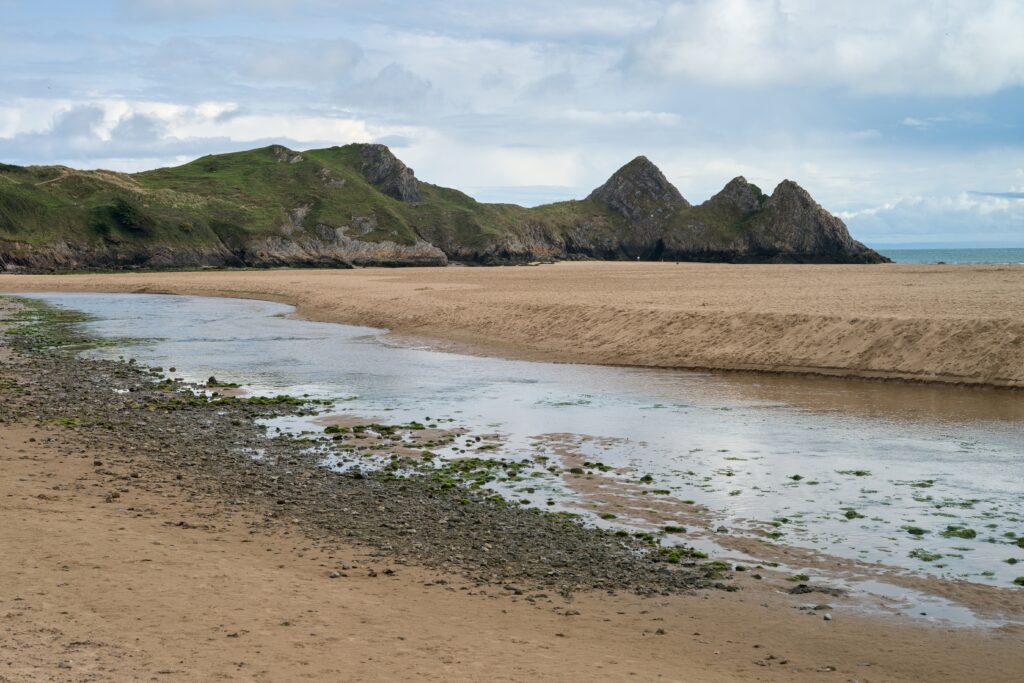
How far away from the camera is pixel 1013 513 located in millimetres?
12852

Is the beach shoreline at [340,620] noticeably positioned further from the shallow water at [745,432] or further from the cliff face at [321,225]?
the cliff face at [321,225]

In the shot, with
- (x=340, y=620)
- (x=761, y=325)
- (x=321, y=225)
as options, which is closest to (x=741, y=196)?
(x=321, y=225)

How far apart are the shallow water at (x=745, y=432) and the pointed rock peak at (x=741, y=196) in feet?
503

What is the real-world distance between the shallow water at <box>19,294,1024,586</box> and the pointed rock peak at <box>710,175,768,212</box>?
503 ft

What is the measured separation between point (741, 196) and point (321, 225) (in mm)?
80369

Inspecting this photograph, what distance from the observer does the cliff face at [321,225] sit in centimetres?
13000

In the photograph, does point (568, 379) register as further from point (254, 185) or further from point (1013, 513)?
point (254, 185)

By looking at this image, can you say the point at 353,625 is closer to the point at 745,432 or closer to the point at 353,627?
A: the point at 353,627

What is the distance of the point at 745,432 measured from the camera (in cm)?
1897

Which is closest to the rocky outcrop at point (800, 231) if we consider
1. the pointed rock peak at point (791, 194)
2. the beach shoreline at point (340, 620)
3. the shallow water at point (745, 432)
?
the pointed rock peak at point (791, 194)

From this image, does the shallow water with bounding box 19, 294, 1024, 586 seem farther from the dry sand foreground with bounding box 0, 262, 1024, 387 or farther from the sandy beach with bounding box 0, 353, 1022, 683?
the sandy beach with bounding box 0, 353, 1022, 683

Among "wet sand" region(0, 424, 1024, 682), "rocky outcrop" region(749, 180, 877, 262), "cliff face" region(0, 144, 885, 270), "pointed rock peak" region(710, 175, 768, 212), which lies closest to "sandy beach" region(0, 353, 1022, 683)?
"wet sand" region(0, 424, 1024, 682)

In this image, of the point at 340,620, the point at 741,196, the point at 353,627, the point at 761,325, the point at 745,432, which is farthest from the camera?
the point at 741,196

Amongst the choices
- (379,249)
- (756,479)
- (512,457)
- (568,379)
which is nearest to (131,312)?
(568,379)
